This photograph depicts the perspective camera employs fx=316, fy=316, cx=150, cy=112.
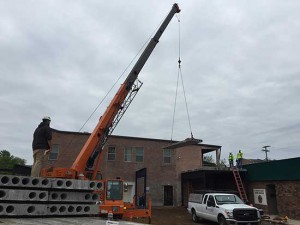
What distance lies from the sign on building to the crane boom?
1449cm

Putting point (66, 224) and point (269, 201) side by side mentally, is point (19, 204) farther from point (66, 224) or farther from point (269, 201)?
point (269, 201)

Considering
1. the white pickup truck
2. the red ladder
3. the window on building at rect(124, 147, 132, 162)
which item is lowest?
the white pickup truck

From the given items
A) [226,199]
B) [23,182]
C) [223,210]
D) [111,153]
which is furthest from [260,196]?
[23,182]

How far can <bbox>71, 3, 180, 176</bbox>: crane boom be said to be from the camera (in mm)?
14289

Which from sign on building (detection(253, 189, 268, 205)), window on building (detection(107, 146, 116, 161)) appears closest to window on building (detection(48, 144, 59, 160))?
window on building (detection(107, 146, 116, 161))

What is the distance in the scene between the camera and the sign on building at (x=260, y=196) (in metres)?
24.7

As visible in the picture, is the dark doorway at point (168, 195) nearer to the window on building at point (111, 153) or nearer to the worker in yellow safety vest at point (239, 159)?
the window on building at point (111, 153)

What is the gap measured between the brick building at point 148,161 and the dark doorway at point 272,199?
1017 centimetres

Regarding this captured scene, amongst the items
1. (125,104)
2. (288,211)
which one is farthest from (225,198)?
(125,104)

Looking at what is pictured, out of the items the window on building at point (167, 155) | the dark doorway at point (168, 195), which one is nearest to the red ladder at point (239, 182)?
the dark doorway at point (168, 195)

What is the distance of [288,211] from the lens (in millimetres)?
21906

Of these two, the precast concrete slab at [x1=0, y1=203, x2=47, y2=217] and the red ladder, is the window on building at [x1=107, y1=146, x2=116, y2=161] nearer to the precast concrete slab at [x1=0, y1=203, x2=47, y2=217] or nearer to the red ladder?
the red ladder

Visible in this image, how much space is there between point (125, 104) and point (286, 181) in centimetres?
1332

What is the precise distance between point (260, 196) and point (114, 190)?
46.6ft
